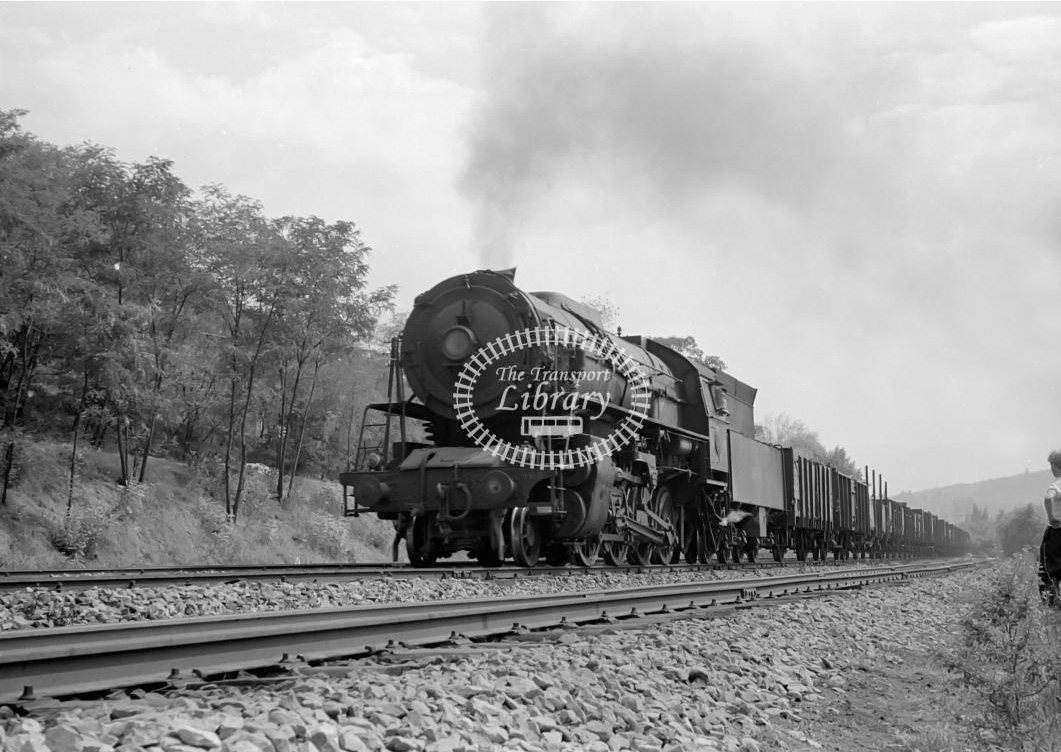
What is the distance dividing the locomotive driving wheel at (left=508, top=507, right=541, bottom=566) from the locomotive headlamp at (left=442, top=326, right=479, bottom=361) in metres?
2.04

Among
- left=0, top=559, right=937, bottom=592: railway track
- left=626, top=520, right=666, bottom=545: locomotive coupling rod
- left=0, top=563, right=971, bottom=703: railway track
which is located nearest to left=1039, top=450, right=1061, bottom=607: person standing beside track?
left=0, top=563, right=971, bottom=703: railway track

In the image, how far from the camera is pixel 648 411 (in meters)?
13.9

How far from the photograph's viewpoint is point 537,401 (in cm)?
1165

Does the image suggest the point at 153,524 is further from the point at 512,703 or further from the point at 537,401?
the point at 512,703

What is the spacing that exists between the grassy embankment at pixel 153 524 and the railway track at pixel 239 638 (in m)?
10.3

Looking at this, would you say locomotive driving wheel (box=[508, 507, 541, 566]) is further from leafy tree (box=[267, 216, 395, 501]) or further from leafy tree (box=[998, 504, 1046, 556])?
leafy tree (box=[998, 504, 1046, 556])

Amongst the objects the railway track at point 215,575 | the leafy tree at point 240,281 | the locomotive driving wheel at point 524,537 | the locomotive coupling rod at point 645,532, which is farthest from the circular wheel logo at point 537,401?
the leafy tree at point 240,281

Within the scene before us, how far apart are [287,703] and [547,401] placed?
841 centimetres

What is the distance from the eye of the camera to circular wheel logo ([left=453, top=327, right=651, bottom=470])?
1146cm

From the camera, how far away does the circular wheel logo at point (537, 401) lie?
11461mm

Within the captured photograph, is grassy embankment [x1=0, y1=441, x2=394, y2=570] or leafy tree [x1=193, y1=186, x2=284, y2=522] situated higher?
leafy tree [x1=193, y1=186, x2=284, y2=522]

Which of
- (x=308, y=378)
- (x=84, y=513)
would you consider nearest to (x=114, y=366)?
(x=84, y=513)

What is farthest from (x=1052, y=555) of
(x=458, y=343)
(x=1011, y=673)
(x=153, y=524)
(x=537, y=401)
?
(x=153, y=524)

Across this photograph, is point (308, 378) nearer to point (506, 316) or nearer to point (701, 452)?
point (701, 452)
